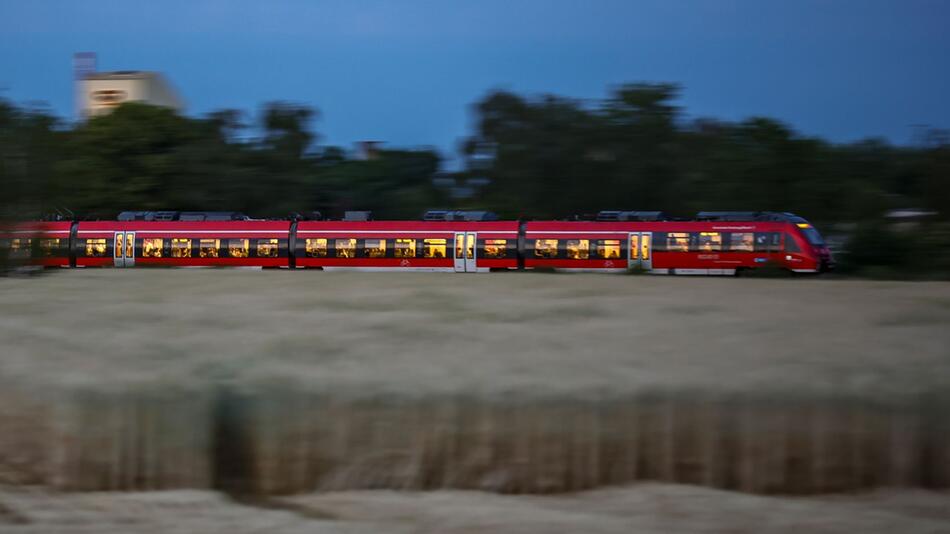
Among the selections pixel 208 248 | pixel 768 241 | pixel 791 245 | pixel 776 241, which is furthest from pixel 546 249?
pixel 208 248

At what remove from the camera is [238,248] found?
31000 mm

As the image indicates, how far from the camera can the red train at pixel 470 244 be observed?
29484 millimetres

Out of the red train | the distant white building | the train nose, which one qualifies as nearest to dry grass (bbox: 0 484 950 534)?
the red train

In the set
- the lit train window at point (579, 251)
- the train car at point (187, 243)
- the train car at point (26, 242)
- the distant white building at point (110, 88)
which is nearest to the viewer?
the train car at point (26, 242)

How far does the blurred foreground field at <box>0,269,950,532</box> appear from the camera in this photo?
5852mm

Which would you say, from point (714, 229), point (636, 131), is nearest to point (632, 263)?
point (714, 229)

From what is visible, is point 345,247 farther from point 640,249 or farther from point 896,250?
point 896,250

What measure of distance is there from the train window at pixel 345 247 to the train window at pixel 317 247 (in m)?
0.43

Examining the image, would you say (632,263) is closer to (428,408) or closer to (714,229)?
(714,229)

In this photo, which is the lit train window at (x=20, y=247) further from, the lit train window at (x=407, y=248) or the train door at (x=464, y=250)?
the train door at (x=464, y=250)

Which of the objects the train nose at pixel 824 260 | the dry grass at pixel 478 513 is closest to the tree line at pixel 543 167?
the train nose at pixel 824 260

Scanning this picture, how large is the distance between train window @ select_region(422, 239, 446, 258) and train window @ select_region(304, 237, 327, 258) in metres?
3.39

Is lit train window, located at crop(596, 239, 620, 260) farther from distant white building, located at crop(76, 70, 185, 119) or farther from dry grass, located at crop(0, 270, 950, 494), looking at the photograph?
distant white building, located at crop(76, 70, 185, 119)

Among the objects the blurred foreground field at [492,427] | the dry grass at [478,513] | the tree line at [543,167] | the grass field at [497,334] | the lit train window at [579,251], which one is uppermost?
the tree line at [543,167]
